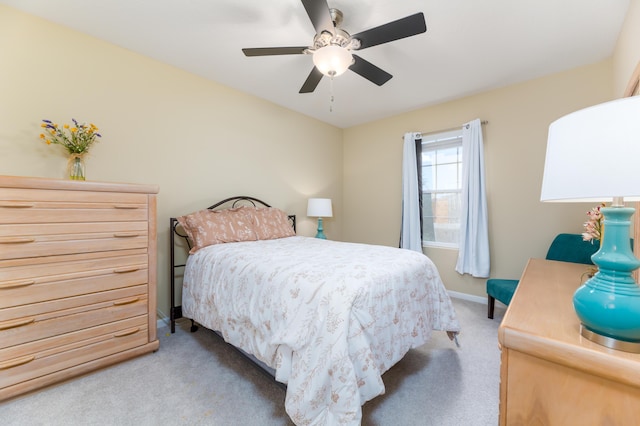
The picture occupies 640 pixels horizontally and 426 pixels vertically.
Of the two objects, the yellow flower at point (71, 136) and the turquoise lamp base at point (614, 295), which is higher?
the yellow flower at point (71, 136)

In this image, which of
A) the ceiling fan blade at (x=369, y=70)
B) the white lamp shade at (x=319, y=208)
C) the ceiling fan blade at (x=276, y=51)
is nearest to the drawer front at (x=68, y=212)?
the ceiling fan blade at (x=276, y=51)

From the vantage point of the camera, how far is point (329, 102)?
11.7 ft

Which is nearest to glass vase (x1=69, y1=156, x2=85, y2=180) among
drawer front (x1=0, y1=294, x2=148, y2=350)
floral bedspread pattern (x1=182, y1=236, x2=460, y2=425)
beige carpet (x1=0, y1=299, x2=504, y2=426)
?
drawer front (x1=0, y1=294, x2=148, y2=350)

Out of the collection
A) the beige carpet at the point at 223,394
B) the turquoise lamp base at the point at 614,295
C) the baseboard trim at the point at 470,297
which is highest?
the turquoise lamp base at the point at 614,295

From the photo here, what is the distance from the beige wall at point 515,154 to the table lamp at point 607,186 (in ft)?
8.64

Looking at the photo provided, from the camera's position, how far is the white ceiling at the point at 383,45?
1.89 m

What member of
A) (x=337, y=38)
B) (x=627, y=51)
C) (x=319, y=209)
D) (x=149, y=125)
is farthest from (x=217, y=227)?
(x=627, y=51)

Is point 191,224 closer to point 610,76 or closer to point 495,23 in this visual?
point 495,23

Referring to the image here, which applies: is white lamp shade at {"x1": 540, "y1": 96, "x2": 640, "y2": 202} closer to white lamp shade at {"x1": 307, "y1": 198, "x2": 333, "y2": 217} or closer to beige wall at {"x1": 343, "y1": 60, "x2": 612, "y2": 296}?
beige wall at {"x1": 343, "y1": 60, "x2": 612, "y2": 296}

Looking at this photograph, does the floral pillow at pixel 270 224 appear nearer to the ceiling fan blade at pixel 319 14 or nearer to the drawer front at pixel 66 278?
the drawer front at pixel 66 278

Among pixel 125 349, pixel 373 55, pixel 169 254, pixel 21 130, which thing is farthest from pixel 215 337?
pixel 373 55

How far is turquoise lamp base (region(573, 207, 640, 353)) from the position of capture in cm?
65

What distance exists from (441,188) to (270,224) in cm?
236

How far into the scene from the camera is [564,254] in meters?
2.44
